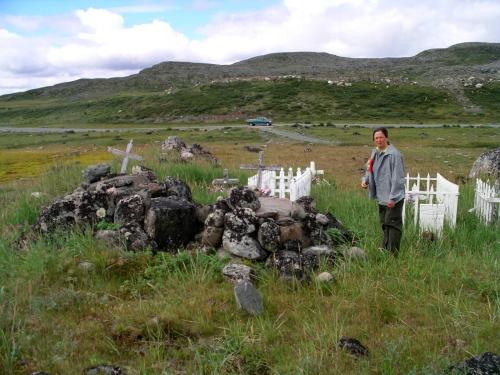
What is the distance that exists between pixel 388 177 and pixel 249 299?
9.49ft

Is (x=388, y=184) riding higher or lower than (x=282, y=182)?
higher

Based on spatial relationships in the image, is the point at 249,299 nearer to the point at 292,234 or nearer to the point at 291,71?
the point at 292,234

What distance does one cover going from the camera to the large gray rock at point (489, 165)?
518 inches

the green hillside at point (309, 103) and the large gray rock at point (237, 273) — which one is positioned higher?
the green hillside at point (309, 103)

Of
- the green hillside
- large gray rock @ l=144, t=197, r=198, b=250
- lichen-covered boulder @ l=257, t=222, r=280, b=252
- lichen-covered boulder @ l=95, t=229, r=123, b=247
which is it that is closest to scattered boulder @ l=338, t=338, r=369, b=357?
lichen-covered boulder @ l=257, t=222, r=280, b=252

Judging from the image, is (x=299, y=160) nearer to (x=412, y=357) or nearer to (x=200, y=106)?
(x=412, y=357)

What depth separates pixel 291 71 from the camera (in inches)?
3782

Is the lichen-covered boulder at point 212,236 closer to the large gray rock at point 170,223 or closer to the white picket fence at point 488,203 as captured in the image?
the large gray rock at point 170,223

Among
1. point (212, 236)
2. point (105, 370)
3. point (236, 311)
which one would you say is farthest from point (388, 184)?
point (105, 370)

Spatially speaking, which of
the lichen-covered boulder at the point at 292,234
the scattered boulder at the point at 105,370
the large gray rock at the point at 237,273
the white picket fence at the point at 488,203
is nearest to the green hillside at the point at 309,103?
the white picket fence at the point at 488,203

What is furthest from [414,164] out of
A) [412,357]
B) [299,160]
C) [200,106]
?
[200,106]

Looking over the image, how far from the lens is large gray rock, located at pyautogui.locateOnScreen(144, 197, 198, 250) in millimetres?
6734

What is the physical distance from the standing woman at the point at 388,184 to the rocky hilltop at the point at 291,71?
79.8 m

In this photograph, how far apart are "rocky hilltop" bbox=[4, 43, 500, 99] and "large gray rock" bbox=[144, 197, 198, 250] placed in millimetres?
79677
